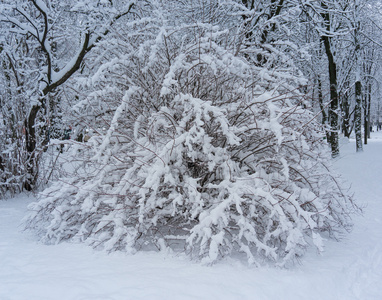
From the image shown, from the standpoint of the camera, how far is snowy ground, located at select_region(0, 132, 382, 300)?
8.07 ft

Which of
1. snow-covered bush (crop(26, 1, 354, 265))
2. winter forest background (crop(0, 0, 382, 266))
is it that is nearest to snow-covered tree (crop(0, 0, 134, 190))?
winter forest background (crop(0, 0, 382, 266))

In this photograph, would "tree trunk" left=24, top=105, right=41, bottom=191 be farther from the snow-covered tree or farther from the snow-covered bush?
A: the snow-covered bush

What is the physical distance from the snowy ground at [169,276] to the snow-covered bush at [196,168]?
21 cm

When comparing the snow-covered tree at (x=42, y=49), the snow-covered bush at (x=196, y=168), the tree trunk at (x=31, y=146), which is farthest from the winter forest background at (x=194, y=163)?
the tree trunk at (x=31, y=146)

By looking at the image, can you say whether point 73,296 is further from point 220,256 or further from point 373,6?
point 373,6

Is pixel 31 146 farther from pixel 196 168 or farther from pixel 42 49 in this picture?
pixel 196 168

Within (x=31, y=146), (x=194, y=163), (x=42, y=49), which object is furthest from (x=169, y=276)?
(x=42, y=49)

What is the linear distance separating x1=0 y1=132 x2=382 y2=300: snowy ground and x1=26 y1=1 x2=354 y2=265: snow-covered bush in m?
0.21

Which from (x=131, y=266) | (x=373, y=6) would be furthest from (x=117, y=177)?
A: (x=373, y=6)

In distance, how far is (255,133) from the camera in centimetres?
394

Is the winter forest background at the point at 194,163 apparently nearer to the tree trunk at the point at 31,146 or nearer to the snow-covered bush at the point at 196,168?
the snow-covered bush at the point at 196,168

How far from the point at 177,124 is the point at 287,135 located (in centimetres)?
131

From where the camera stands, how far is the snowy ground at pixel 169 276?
2459 millimetres

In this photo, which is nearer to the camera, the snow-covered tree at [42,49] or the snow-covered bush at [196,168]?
the snow-covered bush at [196,168]
